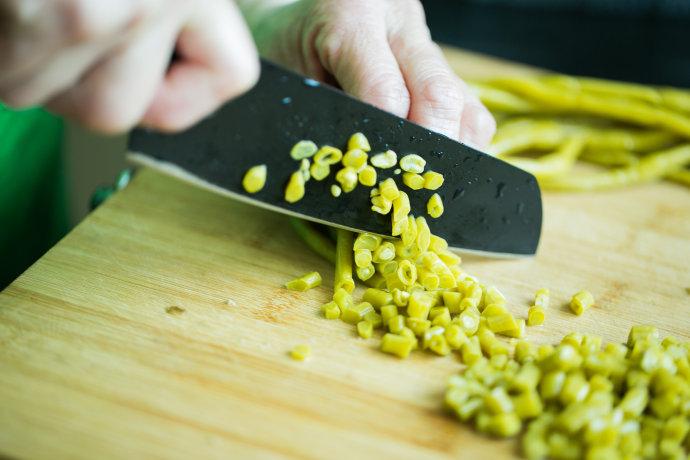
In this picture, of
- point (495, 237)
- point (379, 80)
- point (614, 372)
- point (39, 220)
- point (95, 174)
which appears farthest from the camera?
point (95, 174)

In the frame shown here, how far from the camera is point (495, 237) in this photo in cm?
167

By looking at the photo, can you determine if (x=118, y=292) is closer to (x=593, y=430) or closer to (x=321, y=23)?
(x=321, y=23)

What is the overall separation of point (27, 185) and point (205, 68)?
46.8 inches

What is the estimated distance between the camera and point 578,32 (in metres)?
3.04

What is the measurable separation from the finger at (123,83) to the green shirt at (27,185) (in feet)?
3.10

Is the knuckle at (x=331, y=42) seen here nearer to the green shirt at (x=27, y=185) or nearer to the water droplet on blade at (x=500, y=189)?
Answer: the water droplet on blade at (x=500, y=189)

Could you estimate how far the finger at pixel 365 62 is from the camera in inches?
60.6

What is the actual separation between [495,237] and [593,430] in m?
0.60

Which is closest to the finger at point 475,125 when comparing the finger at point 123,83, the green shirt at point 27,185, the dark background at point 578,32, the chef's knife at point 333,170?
the chef's knife at point 333,170

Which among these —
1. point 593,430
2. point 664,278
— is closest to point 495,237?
point 664,278

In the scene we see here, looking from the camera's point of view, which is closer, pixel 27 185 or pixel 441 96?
pixel 441 96

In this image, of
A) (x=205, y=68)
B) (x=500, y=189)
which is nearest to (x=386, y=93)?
(x=500, y=189)

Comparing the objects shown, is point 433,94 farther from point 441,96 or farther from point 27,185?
point 27,185

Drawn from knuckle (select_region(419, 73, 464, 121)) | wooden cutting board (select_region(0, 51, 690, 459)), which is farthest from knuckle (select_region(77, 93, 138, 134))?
knuckle (select_region(419, 73, 464, 121))
